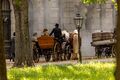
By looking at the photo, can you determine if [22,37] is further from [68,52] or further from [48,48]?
[68,52]

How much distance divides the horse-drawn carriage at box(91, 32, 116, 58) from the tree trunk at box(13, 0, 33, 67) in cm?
921

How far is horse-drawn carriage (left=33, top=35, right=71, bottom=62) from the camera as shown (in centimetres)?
2702

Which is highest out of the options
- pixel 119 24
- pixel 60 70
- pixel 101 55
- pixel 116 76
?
pixel 119 24

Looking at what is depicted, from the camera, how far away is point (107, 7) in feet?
116

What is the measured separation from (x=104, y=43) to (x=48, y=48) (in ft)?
11.3

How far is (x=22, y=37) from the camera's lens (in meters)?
20.0

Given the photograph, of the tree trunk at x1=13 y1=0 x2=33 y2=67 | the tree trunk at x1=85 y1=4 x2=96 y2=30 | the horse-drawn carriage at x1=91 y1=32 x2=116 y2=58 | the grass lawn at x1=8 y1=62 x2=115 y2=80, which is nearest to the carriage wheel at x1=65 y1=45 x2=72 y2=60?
the horse-drawn carriage at x1=91 y1=32 x2=116 y2=58

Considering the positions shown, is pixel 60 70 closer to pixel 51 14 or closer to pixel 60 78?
pixel 60 78

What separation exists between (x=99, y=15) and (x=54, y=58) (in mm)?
8354

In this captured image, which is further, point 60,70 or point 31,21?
point 31,21

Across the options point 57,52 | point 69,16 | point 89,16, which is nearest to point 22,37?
point 57,52

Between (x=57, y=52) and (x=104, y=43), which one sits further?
(x=104, y=43)

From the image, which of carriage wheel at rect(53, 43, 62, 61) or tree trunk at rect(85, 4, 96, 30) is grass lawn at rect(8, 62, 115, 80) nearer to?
carriage wheel at rect(53, 43, 62, 61)

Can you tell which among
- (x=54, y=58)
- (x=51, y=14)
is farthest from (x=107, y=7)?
(x=54, y=58)
